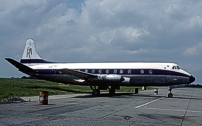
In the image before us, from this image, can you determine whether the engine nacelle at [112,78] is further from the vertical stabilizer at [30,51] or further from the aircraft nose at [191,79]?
the vertical stabilizer at [30,51]

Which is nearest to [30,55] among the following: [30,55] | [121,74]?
[30,55]

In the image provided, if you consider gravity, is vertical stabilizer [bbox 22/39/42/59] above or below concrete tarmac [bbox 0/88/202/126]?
above

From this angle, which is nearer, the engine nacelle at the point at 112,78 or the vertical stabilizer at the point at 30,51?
the engine nacelle at the point at 112,78

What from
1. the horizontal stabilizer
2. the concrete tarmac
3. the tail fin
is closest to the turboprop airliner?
the horizontal stabilizer

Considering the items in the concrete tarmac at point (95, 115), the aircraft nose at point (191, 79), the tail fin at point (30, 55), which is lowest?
the concrete tarmac at point (95, 115)

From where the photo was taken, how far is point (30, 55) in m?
39.5

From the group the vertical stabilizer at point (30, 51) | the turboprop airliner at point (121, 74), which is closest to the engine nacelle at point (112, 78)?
the turboprop airliner at point (121, 74)

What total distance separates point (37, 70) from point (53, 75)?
8.01 feet

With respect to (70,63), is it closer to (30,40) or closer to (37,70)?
(37,70)

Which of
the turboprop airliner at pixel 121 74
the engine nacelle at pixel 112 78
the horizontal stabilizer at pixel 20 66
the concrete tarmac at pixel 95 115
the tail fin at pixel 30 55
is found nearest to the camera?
the concrete tarmac at pixel 95 115

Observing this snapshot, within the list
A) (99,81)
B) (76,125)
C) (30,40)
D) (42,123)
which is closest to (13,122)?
(42,123)

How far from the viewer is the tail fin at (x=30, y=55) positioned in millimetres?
39031

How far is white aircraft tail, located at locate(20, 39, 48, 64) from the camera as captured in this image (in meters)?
39.0

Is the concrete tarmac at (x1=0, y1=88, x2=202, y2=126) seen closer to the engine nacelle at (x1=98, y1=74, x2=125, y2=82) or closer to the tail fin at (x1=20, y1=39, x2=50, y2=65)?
the engine nacelle at (x1=98, y1=74, x2=125, y2=82)
